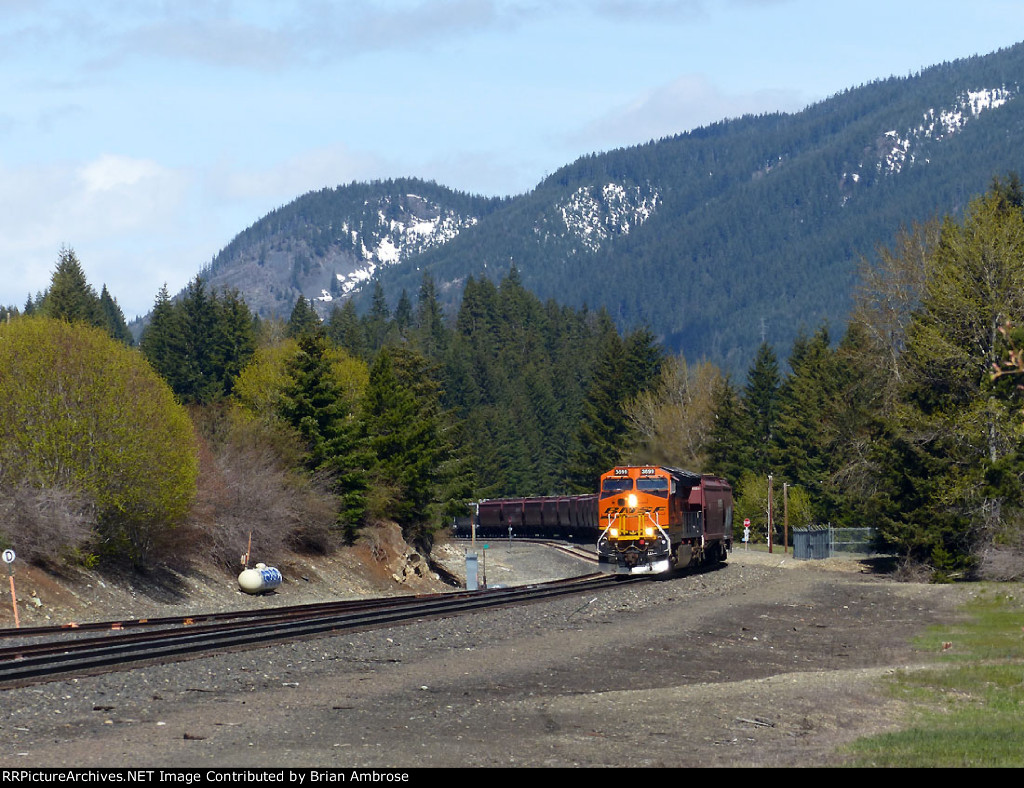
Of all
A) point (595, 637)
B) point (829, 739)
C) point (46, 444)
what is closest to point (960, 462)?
point (595, 637)

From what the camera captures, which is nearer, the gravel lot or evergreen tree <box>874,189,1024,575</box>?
the gravel lot

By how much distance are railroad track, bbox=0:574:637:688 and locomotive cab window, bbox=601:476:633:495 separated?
7.11 metres

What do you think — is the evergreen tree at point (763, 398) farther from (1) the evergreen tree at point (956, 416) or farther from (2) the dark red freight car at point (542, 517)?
(1) the evergreen tree at point (956, 416)

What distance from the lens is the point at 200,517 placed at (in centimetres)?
5412

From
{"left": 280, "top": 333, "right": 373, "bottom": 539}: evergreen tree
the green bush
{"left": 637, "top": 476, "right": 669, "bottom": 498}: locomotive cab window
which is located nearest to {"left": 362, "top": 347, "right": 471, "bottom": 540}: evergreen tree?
{"left": 280, "top": 333, "right": 373, "bottom": 539}: evergreen tree

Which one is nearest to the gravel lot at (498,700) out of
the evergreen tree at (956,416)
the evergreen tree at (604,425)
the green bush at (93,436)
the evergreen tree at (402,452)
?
the green bush at (93,436)

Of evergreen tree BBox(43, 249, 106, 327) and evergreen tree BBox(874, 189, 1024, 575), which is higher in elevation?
evergreen tree BBox(43, 249, 106, 327)

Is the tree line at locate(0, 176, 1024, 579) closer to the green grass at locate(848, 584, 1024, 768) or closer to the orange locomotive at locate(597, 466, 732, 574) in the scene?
the green grass at locate(848, 584, 1024, 768)

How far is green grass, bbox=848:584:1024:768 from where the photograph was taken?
43.1 ft

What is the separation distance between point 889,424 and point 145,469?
3179 centimetres

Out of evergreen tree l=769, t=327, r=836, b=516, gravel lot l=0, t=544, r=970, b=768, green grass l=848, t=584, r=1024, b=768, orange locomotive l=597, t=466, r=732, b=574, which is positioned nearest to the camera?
green grass l=848, t=584, r=1024, b=768

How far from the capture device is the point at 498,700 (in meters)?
17.8

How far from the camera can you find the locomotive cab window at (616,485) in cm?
4575

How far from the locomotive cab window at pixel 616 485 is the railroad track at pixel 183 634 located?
7.11 meters
